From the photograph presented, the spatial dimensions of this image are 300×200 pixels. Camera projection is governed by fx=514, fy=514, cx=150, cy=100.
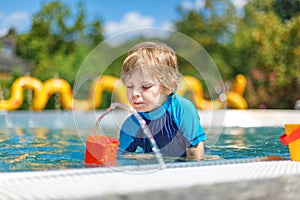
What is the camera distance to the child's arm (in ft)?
11.6

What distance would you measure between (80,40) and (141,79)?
33453 mm

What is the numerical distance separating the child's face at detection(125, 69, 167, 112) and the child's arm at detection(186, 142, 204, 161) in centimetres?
46

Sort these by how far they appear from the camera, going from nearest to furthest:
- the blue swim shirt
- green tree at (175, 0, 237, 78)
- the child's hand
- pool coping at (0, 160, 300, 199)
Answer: pool coping at (0, 160, 300, 199)
the child's hand
the blue swim shirt
green tree at (175, 0, 237, 78)

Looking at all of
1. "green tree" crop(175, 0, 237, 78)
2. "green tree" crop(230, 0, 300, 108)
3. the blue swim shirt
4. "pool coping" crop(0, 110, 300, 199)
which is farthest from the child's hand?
"green tree" crop(175, 0, 237, 78)

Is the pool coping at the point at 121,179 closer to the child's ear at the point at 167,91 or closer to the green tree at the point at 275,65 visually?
the child's ear at the point at 167,91

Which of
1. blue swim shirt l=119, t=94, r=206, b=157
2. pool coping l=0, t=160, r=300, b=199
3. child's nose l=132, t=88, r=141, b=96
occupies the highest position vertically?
child's nose l=132, t=88, r=141, b=96

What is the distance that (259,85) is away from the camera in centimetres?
1922

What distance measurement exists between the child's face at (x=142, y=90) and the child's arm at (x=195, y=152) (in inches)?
18.1

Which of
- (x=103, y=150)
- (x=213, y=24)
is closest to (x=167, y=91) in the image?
(x=103, y=150)

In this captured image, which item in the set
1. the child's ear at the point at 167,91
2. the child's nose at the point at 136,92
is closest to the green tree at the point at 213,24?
the child's ear at the point at 167,91

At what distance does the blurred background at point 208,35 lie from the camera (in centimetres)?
1867

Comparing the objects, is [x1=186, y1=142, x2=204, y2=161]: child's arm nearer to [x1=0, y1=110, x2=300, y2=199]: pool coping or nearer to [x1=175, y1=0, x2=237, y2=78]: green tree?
[x1=0, y1=110, x2=300, y2=199]: pool coping

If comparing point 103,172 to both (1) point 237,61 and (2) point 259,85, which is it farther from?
(1) point 237,61

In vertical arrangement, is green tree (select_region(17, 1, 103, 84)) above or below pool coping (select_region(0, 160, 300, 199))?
above
